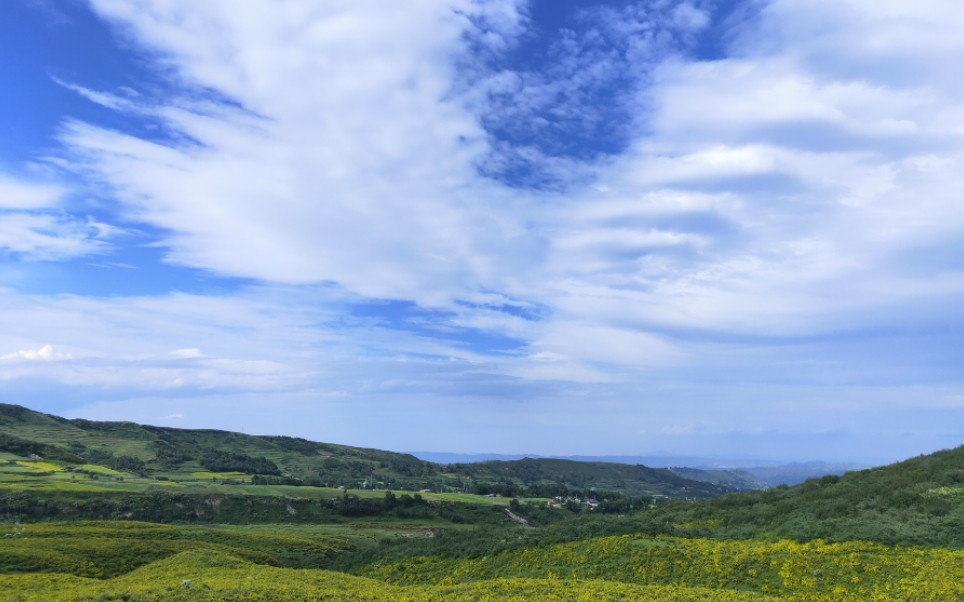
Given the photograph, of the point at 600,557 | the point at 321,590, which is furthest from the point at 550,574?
the point at 321,590

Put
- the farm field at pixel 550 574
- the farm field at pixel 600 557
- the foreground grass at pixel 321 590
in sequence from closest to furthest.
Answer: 1. the foreground grass at pixel 321 590
2. the farm field at pixel 550 574
3. the farm field at pixel 600 557

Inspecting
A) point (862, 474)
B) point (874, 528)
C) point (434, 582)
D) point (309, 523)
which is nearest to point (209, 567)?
point (434, 582)

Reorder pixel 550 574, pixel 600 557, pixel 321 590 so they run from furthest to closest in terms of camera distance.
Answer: pixel 600 557
pixel 550 574
pixel 321 590

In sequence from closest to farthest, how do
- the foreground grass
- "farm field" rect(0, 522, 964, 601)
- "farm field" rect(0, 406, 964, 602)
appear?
the foreground grass → "farm field" rect(0, 522, 964, 601) → "farm field" rect(0, 406, 964, 602)

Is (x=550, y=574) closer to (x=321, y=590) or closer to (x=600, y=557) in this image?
(x=600, y=557)

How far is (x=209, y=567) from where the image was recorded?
34.6 metres

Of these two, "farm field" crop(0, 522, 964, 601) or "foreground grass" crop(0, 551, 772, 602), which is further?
"farm field" crop(0, 522, 964, 601)

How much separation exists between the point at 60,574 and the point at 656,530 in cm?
3863

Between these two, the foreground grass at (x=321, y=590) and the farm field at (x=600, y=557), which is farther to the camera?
the farm field at (x=600, y=557)

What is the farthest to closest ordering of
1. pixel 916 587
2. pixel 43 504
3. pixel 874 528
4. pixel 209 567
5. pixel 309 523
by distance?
1. pixel 309 523
2. pixel 43 504
3. pixel 209 567
4. pixel 874 528
5. pixel 916 587

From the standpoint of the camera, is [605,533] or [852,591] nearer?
[852,591]

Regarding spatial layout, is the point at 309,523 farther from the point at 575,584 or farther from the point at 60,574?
the point at 575,584

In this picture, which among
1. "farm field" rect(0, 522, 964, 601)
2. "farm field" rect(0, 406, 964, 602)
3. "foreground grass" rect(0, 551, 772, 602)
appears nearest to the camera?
"foreground grass" rect(0, 551, 772, 602)

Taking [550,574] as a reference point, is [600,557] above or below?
above
